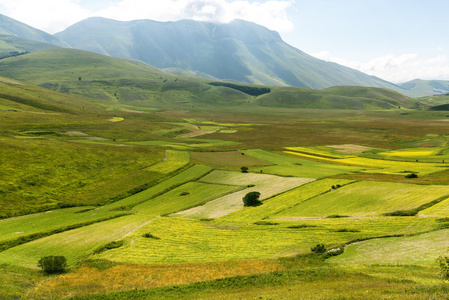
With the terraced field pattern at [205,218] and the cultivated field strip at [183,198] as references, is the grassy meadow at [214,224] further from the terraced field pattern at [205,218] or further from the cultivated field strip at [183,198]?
the cultivated field strip at [183,198]

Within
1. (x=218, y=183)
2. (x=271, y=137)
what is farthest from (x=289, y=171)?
(x=271, y=137)

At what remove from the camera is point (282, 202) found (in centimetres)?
5766

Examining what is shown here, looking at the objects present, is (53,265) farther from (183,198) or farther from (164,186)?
(164,186)

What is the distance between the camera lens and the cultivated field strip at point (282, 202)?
2050 inches

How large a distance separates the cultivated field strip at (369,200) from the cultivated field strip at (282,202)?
1914 millimetres

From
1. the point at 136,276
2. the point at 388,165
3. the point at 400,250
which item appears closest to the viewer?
the point at 136,276

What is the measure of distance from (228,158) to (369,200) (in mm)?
55102

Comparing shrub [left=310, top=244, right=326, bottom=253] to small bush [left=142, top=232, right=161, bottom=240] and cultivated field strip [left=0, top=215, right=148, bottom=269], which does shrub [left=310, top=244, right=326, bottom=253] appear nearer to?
small bush [left=142, top=232, right=161, bottom=240]

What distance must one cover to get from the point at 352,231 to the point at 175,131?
467 feet

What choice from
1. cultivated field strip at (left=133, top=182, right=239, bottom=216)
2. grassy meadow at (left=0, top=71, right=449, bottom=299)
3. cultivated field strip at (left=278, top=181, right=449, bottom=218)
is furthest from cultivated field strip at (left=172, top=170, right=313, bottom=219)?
cultivated field strip at (left=278, top=181, right=449, bottom=218)

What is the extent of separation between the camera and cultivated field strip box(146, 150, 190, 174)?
8538 centimetres

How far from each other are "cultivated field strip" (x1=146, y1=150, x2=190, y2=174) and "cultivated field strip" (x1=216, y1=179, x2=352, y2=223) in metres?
34.9

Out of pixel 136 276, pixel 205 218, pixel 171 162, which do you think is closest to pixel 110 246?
pixel 136 276

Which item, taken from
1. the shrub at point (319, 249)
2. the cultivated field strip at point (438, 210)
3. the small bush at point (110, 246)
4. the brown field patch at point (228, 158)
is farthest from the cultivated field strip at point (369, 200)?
the brown field patch at point (228, 158)
